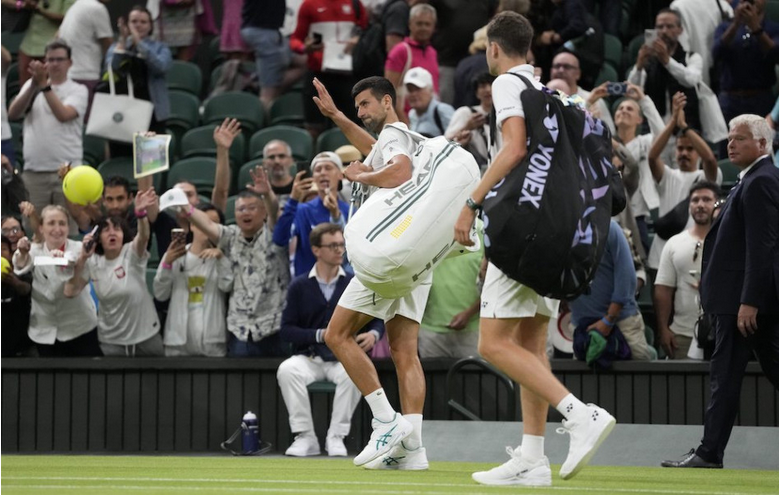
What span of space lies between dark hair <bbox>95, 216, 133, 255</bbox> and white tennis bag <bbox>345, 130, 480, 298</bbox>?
177 inches

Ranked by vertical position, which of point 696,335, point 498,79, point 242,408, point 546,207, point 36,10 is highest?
point 36,10

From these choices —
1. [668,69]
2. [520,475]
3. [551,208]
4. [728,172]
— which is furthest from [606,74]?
[520,475]

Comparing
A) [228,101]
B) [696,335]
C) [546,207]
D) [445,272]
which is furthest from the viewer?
[228,101]

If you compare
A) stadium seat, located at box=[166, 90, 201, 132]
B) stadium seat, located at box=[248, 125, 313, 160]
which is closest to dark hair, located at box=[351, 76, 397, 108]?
stadium seat, located at box=[248, 125, 313, 160]

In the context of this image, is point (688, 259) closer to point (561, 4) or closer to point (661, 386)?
point (661, 386)

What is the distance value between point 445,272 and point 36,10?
7.26 m

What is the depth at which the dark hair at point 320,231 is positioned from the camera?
1039 cm

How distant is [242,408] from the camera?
10812 millimetres

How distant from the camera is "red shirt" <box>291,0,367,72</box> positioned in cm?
1397

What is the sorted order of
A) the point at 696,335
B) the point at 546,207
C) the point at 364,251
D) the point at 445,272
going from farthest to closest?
the point at 445,272 < the point at 696,335 < the point at 364,251 < the point at 546,207

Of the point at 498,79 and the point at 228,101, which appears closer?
the point at 498,79

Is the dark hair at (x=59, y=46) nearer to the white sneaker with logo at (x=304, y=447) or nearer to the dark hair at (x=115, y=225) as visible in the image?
the dark hair at (x=115, y=225)

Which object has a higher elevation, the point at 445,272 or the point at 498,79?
the point at 498,79

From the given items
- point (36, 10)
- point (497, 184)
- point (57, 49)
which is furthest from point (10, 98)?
point (497, 184)
